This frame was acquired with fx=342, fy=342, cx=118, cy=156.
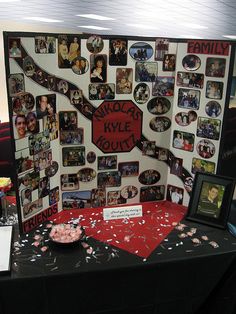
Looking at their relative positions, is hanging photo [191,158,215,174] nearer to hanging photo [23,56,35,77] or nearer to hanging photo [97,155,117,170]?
hanging photo [97,155,117,170]

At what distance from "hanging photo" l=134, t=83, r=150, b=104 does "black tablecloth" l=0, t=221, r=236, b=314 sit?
31.1 inches

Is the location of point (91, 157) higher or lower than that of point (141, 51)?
lower

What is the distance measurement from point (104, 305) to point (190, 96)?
119 centimetres

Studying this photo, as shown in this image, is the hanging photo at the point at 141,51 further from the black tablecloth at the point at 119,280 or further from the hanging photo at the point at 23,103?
the black tablecloth at the point at 119,280

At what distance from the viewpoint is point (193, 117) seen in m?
1.97

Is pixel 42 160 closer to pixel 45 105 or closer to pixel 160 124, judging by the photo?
pixel 45 105

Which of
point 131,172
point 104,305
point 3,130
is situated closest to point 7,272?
point 104,305

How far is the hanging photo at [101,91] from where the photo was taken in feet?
6.09

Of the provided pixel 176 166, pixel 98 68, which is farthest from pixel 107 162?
pixel 98 68

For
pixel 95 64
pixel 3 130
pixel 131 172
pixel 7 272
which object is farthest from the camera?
pixel 3 130

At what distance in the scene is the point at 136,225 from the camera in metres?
1.91

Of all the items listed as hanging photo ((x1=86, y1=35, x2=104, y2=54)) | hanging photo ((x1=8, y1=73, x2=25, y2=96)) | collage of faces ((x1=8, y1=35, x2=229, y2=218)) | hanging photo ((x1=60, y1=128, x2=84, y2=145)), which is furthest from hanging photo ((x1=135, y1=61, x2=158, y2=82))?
hanging photo ((x1=8, y1=73, x2=25, y2=96))

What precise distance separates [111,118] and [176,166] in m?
0.51

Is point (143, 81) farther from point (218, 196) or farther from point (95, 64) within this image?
point (218, 196)
